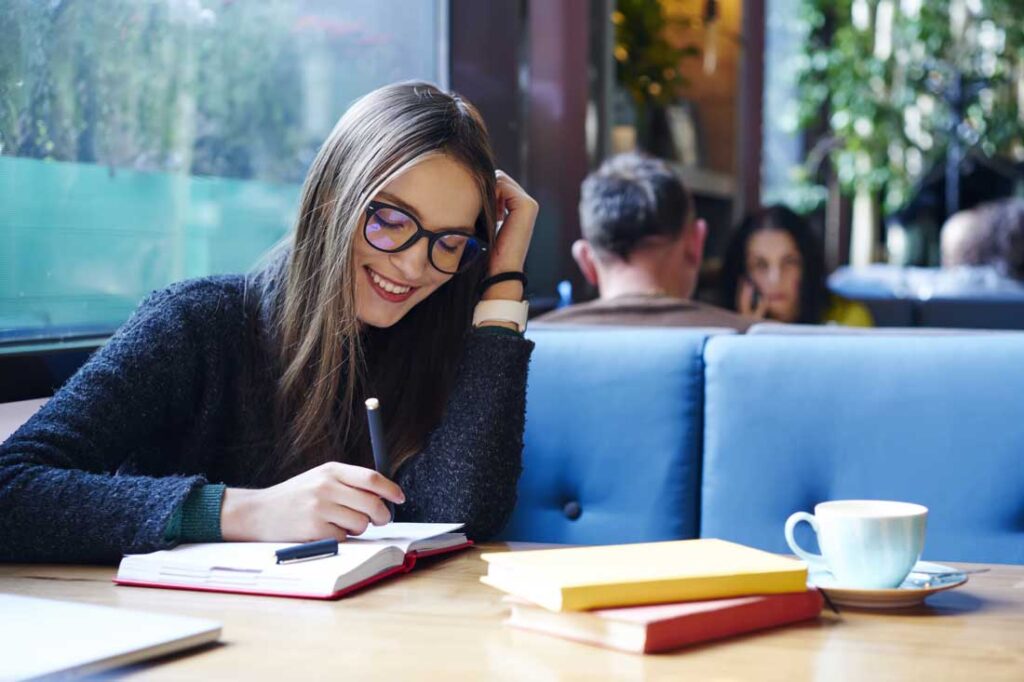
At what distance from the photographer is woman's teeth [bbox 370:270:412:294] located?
158cm

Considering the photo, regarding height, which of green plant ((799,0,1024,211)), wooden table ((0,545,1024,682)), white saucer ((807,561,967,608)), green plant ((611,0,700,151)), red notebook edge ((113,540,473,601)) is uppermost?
green plant ((799,0,1024,211))

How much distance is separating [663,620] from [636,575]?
60 mm

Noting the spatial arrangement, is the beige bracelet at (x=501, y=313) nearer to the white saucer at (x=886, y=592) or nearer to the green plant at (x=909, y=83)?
the white saucer at (x=886, y=592)

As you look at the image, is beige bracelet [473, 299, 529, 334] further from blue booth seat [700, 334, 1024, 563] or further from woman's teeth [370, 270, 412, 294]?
blue booth seat [700, 334, 1024, 563]

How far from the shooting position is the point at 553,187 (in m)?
3.38

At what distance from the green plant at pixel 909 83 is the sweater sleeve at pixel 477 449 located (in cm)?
600

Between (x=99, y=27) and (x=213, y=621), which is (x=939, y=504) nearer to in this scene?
(x=213, y=621)

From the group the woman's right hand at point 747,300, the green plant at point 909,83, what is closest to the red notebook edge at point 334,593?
the woman's right hand at point 747,300

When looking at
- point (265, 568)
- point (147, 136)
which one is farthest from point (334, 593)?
point (147, 136)

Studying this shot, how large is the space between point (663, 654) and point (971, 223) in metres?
4.23

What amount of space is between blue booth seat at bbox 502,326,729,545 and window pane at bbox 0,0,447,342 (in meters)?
0.69

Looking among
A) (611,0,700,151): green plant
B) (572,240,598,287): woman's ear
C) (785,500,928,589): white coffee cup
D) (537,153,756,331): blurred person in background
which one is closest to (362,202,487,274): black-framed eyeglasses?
(785,500,928,589): white coffee cup

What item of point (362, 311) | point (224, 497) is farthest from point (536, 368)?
point (224, 497)

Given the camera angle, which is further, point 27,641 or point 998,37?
point 998,37
